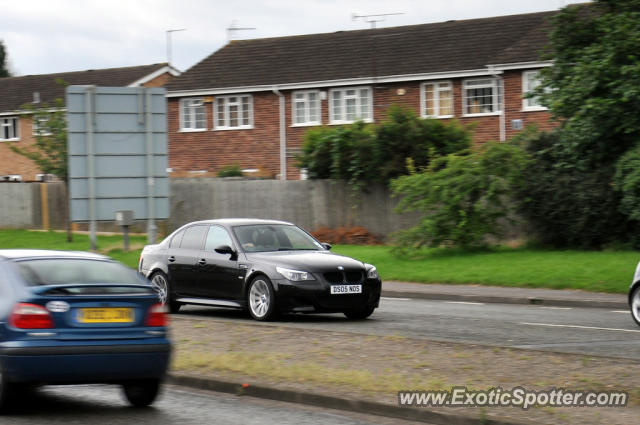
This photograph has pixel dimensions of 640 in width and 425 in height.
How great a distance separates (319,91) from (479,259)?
809 inches

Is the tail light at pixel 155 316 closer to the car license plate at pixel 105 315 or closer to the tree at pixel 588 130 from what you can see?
the car license plate at pixel 105 315

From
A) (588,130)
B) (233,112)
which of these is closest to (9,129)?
(233,112)

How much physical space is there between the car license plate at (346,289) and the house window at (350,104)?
92.6ft

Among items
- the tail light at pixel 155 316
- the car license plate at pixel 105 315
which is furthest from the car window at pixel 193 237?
the car license plate at pixel 105 315

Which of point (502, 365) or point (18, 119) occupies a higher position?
point (18, 119)

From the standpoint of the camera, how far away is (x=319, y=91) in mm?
43781

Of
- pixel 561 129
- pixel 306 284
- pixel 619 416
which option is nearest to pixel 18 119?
pixel 561 129

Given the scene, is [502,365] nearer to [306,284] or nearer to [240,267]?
[306,284]

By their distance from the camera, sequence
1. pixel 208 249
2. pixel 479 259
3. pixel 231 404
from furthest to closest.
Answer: pixel 479 259
pixel 208 249
pixel 231 404

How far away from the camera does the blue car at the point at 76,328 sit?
802 centimetres

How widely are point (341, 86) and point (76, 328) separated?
3561cm

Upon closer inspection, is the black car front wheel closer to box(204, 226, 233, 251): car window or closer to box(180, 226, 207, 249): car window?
box(204, 226, 233, 251): car window

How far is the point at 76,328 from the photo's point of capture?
323 inches

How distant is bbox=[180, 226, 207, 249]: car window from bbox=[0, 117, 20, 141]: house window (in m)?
44.4
